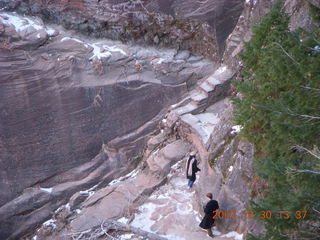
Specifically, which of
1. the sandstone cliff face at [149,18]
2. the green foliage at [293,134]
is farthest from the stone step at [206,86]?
the green foliage at [293,134]

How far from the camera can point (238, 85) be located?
6.30 meters

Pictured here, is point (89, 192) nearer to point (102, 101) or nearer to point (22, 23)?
point (102, 101)

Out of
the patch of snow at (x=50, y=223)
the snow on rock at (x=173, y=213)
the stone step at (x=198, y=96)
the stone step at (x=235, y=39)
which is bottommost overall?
the patch of snow at (x=50, y=223)

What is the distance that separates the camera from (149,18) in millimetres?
12844

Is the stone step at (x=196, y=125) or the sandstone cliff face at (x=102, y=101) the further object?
the sandstone cliff face at (x=102, y=101)

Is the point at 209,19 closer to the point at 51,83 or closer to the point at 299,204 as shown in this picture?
the point at 51,83

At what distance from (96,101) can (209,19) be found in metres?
4.80

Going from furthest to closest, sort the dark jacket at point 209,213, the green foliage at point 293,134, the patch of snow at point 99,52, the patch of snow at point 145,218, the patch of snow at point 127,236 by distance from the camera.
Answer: the patch of snow at point 99,52 → the patch of snow at point 145,218 → the patch of snow at point 127,236 → the dark jacket at point 209,213 → the green foliage at point 293,134

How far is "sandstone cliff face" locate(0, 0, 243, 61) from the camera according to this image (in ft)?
41.1

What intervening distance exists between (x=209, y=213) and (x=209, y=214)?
A: 32 mm

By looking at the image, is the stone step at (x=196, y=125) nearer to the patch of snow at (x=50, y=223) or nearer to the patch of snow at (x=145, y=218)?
the patch of snow at (x=145, y=218)

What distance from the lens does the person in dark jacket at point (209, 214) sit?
7258 mm

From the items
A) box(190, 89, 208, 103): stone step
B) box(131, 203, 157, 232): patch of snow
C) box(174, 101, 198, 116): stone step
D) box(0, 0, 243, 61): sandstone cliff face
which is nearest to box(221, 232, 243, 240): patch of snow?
box(131, 203, 157, 232): patch of snow

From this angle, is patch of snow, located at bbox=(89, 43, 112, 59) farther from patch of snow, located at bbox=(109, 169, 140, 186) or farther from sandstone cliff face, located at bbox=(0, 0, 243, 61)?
patch of snow, located at bbox=(109, 169, 140, 186)
